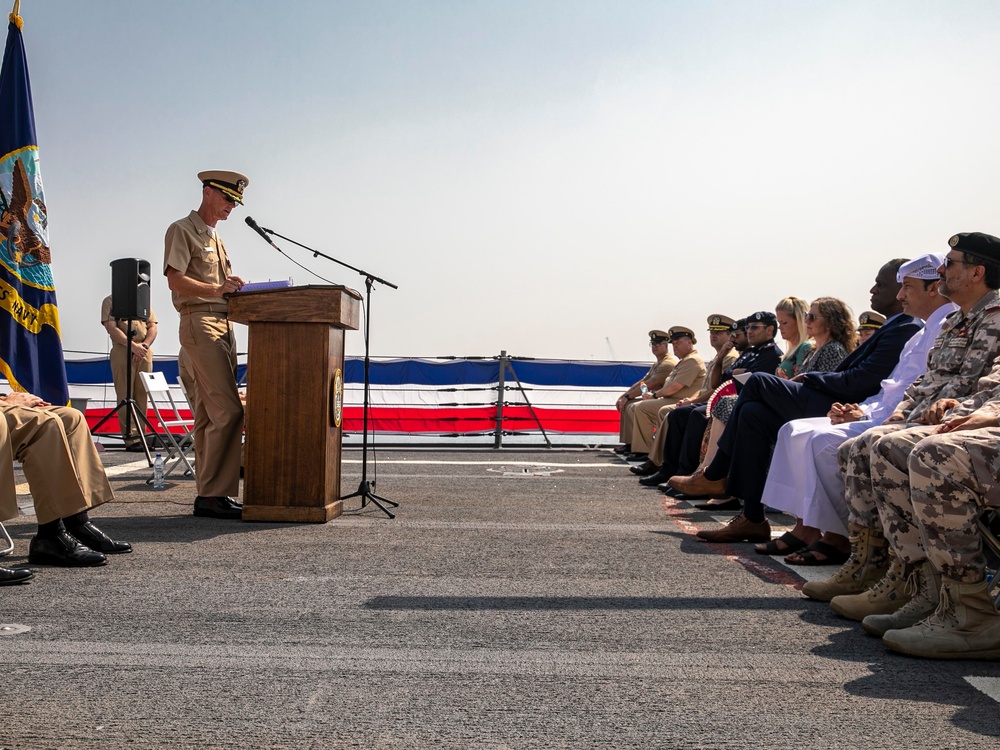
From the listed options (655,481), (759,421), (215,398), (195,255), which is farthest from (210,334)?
(655,481)

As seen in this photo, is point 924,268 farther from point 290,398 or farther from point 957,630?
point 290,398

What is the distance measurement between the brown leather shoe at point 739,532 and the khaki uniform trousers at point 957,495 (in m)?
2.18

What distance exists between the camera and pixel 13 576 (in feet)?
13.2

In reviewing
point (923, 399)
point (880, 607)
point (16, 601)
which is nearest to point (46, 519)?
point (16, 601)

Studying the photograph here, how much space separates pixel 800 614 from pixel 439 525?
2626mm

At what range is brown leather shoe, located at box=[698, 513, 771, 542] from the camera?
215 inches

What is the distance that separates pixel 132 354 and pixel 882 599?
1013 centimetres

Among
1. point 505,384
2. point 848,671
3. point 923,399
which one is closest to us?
point 848,671

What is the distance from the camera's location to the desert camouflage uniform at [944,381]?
153 inches

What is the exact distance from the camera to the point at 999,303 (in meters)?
3.90

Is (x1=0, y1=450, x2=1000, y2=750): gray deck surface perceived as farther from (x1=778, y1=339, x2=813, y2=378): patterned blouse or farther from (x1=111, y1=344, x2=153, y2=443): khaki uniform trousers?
(x1=111, y1=344, x2=153, y2=443): khaki uniform trousers

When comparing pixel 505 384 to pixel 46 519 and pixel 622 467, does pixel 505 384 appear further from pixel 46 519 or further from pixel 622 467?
pixel 46 519

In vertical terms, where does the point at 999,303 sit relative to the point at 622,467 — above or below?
above

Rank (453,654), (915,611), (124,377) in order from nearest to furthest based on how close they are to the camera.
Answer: (453,654) < (915,611) < (124,377)
